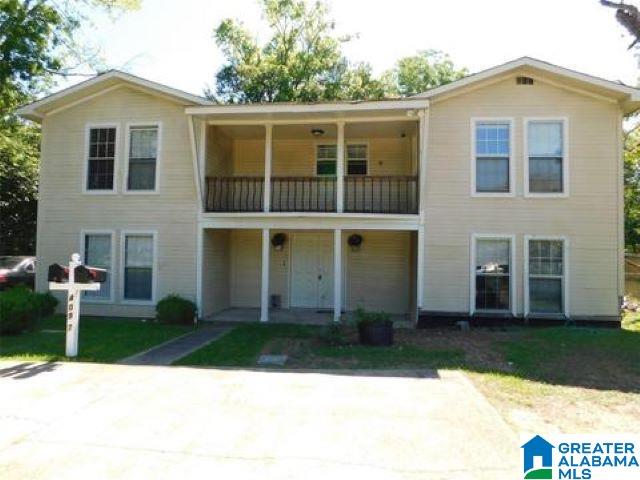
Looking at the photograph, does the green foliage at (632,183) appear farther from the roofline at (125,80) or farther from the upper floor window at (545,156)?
the roofline at (125,80)

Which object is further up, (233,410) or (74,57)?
(74,57)

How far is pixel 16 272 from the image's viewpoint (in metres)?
16.0

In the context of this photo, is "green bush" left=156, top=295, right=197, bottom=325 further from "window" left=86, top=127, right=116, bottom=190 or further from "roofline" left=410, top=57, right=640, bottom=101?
"roofline" left=410, top=57, right=640, bottom=101

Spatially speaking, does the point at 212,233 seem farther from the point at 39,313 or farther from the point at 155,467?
the point at 155,467

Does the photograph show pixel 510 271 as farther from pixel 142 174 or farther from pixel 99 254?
pixel 99 254

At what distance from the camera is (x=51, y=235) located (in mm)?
13078

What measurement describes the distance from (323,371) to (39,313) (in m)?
6.79

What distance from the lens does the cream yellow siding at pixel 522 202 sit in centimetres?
1131

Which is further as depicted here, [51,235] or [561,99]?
[51,235]

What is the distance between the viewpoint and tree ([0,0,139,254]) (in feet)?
52.1

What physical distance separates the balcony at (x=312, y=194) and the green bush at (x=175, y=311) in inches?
100

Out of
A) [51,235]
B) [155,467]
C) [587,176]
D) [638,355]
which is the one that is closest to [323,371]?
[155,467]

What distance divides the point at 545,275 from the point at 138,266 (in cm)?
1030
